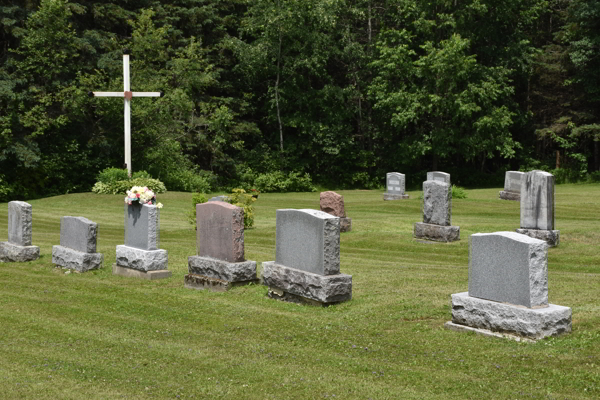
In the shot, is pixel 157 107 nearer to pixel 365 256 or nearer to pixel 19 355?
pixel 365 256

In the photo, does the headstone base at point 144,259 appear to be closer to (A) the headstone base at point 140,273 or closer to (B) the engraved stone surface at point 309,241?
(A) the headstone base at point 140,273

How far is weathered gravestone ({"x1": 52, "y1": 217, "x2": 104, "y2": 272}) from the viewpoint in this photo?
545 inches

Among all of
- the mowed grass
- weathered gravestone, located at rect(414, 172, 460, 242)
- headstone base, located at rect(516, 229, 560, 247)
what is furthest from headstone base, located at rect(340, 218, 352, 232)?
headstone base, located at rect(516, 229, 560, 247)

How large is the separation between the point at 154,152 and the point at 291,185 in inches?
332

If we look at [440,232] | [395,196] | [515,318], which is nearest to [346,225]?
[440,232]

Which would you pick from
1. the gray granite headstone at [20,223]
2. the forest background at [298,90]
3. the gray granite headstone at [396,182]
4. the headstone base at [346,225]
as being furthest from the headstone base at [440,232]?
the forest background at [298,90]

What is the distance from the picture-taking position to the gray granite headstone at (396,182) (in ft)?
99.2

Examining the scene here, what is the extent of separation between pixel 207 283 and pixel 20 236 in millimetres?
6008

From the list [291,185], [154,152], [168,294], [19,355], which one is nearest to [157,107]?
[154,152]

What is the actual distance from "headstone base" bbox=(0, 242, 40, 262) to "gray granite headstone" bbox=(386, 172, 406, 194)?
58.7ft

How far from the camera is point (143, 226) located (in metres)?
13.1

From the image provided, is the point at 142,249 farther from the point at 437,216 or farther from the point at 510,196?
the point at 510,196

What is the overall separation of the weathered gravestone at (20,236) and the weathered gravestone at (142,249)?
9.92ft

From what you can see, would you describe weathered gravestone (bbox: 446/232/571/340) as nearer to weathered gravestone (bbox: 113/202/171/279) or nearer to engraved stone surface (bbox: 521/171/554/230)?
weathered gravestone (bbox: 113/202/171/279)
